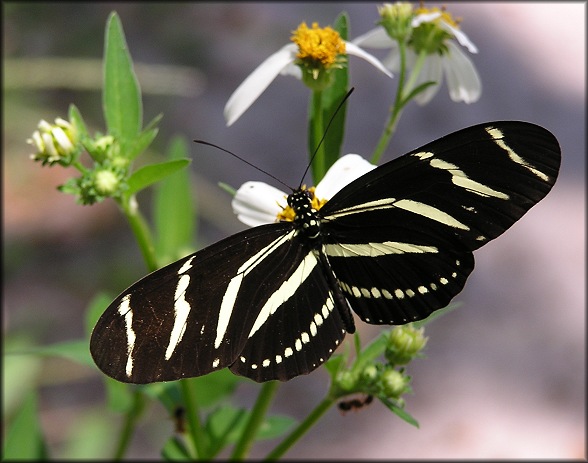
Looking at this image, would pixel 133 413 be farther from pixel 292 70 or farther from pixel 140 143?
pixel 292 70

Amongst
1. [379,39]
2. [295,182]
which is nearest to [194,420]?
[379,39]

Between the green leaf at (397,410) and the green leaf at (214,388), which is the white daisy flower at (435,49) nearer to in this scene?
the green leaf at (397,410)

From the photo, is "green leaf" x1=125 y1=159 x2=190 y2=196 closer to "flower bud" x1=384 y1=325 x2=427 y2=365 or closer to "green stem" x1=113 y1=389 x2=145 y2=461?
"flower bud" x1=384 y1=325 x2=427 y2=365

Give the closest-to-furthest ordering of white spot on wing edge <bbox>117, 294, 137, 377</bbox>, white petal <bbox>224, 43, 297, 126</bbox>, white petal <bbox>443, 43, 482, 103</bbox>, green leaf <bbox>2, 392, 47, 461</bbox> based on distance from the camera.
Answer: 1. white spot on wing edge <bbox>117, 294, 137, 377</bbox>
2. white petal <bbox>224, 43, 297, 126</bbox>
3. white petal <bbox>443, 43, 482, 103</bbox>
4. green leaf <bbox>2, 392, 47, 461</bbox>

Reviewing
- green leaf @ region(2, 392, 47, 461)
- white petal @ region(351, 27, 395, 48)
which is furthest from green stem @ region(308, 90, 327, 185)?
green leaf @ region(2, 392, 47, 461)

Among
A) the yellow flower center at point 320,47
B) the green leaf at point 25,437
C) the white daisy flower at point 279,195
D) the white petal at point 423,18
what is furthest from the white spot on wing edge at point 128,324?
the green leaf at point 25,437

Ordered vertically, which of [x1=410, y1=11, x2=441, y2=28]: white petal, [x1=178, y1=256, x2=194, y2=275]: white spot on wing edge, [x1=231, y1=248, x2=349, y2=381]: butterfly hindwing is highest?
[x1=410, y1=11, x2=441, y2=28]: white petal
